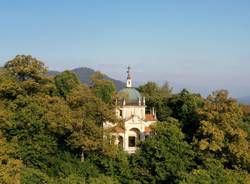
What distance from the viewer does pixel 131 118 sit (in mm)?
51594

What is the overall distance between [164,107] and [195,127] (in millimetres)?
13113

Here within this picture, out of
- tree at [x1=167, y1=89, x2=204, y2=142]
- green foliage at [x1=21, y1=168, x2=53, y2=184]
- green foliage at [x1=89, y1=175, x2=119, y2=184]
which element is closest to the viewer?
green foliage at [x1=89, y1=175, x2=119, y2=184]

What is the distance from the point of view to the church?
169 feet

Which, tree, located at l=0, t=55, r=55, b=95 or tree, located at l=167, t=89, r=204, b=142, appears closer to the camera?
tree, located at l=167, t=89, r=204, b=142

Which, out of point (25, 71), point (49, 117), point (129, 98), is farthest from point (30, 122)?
point (129, 98)

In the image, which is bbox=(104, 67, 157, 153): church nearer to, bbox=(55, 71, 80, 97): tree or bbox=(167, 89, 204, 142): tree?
bbox=(167, 89, 204, 142): tree

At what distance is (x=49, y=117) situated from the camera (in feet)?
132

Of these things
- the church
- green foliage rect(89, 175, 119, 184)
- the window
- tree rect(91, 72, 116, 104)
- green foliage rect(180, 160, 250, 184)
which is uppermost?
tree rect(91, 72, 116, 104)

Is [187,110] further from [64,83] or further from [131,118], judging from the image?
[64,83]

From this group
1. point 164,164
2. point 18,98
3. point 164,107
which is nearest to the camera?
point 164,164

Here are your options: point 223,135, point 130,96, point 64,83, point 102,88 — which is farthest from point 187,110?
point 64,83

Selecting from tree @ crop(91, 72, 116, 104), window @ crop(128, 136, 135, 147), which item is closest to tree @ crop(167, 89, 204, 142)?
window @ crop(128, 136, 135, 147)

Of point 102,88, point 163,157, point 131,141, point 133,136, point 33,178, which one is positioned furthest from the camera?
point 102,88

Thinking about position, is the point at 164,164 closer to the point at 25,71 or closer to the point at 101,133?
the point at 101,133
